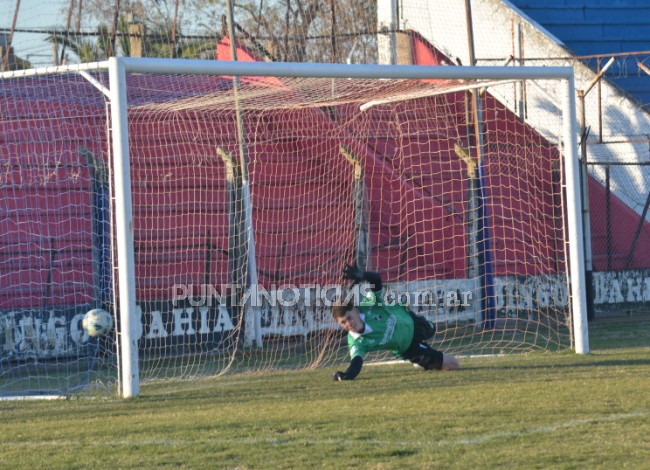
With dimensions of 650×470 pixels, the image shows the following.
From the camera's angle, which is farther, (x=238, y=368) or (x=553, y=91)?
(x=553, y=91)

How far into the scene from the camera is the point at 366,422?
5.99 m

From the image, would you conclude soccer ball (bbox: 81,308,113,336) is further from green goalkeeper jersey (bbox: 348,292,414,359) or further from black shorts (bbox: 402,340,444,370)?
black shorts (bbox: 402,340,444,370)

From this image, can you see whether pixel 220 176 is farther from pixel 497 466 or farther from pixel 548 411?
pixel 497 466

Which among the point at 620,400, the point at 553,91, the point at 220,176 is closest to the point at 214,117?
the point at 220,176

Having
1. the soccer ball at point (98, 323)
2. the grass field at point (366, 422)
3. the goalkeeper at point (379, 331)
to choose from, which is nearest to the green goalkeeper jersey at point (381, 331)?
the goalkeeper at point (379, 331)

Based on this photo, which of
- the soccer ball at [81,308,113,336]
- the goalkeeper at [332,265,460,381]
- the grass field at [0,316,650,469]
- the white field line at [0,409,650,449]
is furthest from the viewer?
the soccer ball at [81,308,113,336]

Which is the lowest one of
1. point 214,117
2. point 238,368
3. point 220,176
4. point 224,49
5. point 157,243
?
point 238,368

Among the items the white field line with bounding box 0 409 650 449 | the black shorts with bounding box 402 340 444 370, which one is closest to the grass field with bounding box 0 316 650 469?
the white field line with bounding box 0 409 650 449

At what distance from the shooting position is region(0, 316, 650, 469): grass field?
16.6ft

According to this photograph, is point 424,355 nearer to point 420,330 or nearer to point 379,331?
point 420,330

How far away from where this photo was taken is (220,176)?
1302 cm

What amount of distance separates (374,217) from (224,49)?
3856 mm

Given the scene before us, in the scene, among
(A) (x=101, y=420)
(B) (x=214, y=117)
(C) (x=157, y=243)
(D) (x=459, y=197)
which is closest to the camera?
(A) (x=101, y=420)

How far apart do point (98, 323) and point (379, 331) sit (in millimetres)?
2939
